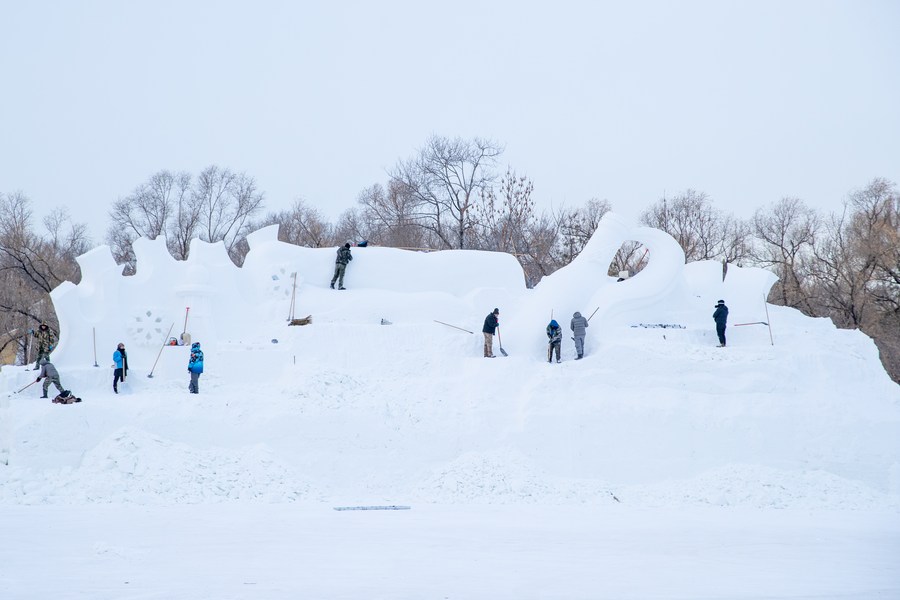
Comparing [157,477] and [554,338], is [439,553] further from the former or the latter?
[554,338]

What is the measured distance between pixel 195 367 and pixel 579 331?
9175mm

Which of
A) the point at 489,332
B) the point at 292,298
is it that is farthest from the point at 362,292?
the point at 489,332

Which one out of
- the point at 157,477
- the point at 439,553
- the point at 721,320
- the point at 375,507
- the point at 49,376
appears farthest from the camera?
the point at 721,320

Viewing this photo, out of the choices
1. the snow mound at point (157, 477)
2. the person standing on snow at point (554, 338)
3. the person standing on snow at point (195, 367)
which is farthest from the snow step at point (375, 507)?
the person standing on snow at point (554, 338)

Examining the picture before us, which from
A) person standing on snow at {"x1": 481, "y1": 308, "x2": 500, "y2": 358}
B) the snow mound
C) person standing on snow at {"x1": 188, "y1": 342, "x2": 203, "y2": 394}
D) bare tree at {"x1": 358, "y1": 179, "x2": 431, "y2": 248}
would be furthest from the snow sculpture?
bare tree at {"x1": 358, "y1": 179, "x2": 431, "y2": 248}

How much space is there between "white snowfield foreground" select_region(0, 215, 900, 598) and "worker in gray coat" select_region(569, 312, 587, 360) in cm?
40

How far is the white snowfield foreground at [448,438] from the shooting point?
8.87 metres

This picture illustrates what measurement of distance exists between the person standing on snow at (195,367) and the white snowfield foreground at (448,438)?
0.67m

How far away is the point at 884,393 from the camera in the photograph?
1817cm

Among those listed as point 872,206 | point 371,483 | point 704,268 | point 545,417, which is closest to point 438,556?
point 371,483

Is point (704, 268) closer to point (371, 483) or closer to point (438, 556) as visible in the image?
point (371, 483)

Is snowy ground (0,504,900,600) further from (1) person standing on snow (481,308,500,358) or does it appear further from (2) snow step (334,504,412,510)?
(1) person standing on snow (481,308,500,358)

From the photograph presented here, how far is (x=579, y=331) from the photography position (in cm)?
1967

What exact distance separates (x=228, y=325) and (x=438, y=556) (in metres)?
13.3
